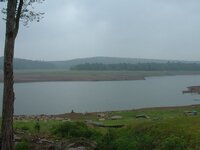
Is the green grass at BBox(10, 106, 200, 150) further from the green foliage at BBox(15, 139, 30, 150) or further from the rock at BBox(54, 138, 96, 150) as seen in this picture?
the green foliage at BBox(15, 139, 30, 150)

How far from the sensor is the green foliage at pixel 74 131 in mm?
10188

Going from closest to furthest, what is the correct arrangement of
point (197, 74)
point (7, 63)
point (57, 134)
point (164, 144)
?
1. point (164, 144)
2. point (7, 63)
3. point (57, 134)
4. point (197, 74)

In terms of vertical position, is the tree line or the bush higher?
the tree line

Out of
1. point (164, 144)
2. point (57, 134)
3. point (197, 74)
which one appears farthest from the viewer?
point (197, 74)

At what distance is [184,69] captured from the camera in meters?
173

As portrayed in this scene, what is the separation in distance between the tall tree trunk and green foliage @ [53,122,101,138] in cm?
204

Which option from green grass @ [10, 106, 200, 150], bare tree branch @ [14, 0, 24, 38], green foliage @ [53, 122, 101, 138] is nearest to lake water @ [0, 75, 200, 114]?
green foliage @ [53, 122, 101, 138]

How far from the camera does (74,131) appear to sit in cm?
1038

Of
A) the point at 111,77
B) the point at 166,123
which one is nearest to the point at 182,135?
the point at 166,123

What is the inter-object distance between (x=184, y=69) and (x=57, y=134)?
167m

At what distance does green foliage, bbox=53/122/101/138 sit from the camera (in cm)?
1019

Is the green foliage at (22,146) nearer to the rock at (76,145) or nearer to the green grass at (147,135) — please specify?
the rock at (76,145)

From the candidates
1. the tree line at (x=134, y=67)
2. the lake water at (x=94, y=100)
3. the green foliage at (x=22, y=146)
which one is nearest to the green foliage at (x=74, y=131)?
the green foliage at (x=22, y=146)

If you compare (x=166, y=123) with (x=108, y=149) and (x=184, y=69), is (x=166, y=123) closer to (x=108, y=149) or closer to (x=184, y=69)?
(x=108, y=149)
